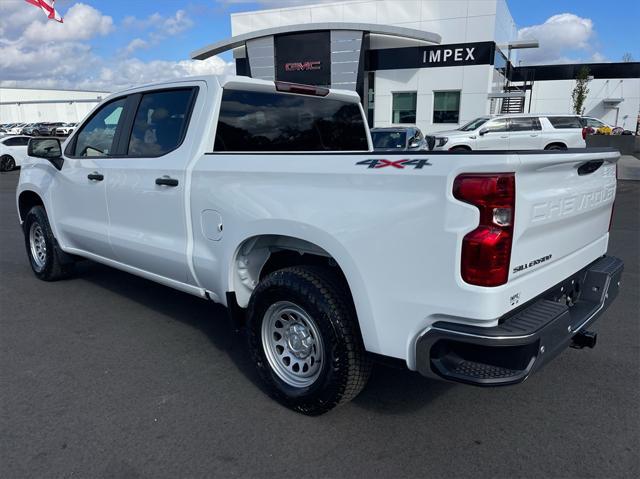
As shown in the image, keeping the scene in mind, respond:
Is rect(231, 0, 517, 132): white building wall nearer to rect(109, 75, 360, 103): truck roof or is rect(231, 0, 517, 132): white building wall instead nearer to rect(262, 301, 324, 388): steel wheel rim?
rect(109, 75, 360, 103): truck roof

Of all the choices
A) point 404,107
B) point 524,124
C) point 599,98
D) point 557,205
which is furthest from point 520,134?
point 599,98

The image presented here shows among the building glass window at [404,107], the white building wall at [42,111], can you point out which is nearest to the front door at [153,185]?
the building glass window at [404,107]

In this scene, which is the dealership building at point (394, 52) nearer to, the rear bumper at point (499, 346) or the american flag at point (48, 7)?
the american flag at point (48, 7)

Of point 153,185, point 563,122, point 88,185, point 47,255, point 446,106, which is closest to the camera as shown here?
point 153,185

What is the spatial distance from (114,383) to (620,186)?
14175 millimetres

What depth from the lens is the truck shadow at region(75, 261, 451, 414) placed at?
308 centimetres

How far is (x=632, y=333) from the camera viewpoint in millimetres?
3979

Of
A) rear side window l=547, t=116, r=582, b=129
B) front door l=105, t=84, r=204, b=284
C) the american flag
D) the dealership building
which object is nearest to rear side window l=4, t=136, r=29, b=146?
the american flag

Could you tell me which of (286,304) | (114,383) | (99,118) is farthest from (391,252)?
(99,118)

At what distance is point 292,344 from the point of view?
9.78 ft

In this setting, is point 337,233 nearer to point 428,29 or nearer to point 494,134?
point 494,134

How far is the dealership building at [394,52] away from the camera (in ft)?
88.0

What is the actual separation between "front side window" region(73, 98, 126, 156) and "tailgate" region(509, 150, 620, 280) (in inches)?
133

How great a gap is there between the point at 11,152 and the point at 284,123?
69.0 feet
